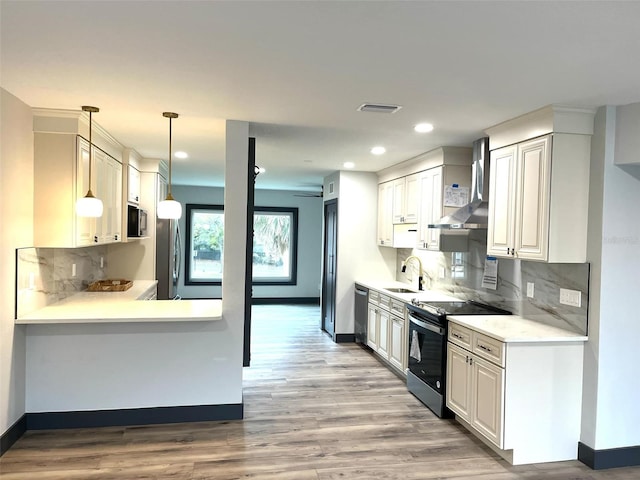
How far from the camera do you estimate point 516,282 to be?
3955 millimetres

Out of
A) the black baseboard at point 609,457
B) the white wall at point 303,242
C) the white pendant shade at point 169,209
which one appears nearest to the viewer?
the black baseboard at point 609,457

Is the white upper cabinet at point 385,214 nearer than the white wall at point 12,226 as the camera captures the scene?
No

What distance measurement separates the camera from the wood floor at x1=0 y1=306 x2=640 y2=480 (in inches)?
117

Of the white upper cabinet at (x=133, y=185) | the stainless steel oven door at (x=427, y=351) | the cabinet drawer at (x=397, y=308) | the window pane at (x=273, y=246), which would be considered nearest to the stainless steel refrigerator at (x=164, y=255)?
the white upper cabinet at (x=133, y=185)

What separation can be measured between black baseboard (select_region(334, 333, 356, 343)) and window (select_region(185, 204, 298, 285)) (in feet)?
11.6

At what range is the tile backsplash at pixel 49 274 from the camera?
3.37 m

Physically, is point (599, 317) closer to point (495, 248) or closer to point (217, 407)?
point (495, 248)

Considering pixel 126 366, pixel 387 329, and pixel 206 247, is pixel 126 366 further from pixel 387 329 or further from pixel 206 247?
pixel 206 247

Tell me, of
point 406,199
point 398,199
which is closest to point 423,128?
point 406,199

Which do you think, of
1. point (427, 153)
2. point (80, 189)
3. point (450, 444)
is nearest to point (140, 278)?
point (80, 189)

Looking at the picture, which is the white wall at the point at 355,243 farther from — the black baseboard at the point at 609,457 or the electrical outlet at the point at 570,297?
the black baseboard at the point at 609,457

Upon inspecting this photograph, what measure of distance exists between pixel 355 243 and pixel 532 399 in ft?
11.9

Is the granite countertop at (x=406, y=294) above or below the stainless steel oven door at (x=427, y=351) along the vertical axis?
above

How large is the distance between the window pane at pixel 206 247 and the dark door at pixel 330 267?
3.21 m
